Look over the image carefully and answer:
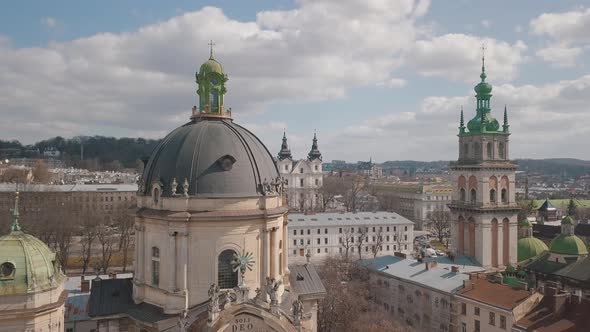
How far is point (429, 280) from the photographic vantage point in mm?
46031

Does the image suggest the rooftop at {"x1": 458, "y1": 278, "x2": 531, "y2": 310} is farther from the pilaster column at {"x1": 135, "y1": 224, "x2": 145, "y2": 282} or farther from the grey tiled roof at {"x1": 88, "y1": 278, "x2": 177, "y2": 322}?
the pilaster column at {"x1": 135, "y1": 224, "x2": 145, "y2": 282}

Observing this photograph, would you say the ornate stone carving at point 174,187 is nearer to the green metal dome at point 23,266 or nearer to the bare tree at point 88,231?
the green metal dome at point 23,266

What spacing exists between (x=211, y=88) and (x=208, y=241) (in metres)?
10.2

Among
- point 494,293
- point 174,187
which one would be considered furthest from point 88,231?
point 494,293

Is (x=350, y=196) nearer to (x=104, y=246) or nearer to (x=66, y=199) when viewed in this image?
(x=66, y=199)

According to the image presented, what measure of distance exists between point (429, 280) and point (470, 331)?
6.78 metres

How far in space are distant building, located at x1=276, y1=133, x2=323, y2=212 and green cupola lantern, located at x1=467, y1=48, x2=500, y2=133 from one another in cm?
7479

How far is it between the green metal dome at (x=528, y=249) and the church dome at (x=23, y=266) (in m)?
51.5

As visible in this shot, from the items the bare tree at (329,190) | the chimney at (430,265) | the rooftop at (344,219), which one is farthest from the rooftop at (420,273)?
the bare tree at (329,190)

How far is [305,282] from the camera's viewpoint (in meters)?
33.2

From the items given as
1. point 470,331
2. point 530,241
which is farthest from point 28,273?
point 530,241

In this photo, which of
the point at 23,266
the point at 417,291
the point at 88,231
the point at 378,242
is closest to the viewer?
the point at 23,266

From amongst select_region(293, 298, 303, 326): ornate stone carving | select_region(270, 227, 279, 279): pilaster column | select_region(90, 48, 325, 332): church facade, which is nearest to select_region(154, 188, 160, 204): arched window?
select_region(90, 48, 325, 332): church facade

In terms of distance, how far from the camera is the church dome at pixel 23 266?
23.5 meters
